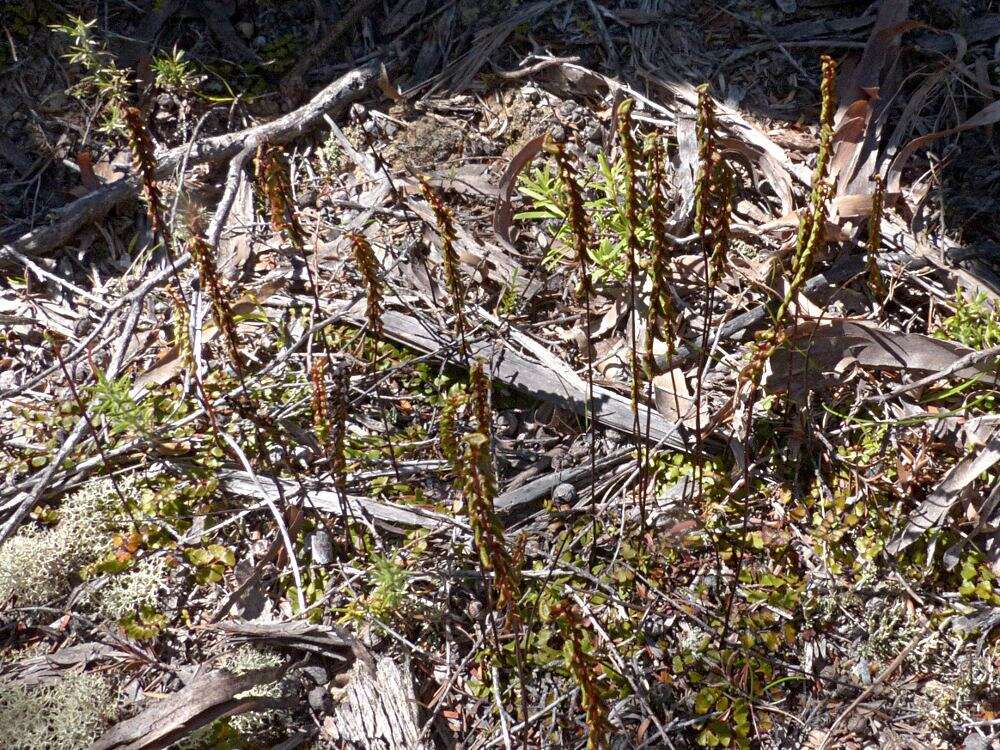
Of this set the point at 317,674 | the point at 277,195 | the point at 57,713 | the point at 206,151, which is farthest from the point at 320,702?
the point at 206,151

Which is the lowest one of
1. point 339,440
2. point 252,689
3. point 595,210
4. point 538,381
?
point 252,689

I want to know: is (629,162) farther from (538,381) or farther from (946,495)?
(946,495)

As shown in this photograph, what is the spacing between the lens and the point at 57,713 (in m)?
2.64

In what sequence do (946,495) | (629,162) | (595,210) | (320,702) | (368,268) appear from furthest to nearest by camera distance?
(595,210) → (946,495) → (320,702) → (368,268) → (629,162)

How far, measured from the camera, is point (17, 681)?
2.80 meters

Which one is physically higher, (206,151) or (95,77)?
(95,77)

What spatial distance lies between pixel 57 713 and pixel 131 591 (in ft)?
1.55

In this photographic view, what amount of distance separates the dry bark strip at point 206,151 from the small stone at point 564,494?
2255 mm

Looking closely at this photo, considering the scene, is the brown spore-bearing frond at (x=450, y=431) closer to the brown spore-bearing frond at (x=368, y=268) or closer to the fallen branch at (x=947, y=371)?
the brown spore-bearing frond at (x=368, y=268)

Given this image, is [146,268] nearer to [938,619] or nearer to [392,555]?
[392,555]

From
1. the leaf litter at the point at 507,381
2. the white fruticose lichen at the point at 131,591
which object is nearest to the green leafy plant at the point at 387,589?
the leaf litter at the point at 507,381

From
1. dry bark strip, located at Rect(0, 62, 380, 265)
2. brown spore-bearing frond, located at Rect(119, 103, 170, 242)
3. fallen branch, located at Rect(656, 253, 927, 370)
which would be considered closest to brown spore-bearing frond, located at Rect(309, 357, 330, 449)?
brown spore-bearing frond, located at Rect(119, 103, 170, 242)

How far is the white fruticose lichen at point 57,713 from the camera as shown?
2.60m

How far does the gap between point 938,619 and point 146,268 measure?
3654 millimetres
